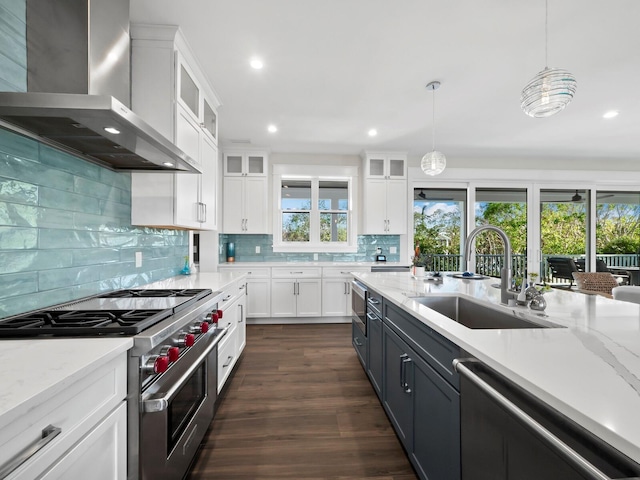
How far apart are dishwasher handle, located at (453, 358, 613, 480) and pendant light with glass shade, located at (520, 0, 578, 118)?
1.75 m

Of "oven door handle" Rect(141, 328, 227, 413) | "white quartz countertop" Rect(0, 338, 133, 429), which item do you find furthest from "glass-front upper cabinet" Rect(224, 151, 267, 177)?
"white quartz countertop" Rect(0, 338, 133, 429)

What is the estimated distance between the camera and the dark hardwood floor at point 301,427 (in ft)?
→ 5.21

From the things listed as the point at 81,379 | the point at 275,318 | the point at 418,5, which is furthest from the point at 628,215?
the point at 81,379

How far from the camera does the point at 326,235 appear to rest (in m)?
4.90

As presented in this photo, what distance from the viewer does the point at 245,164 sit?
4488mm

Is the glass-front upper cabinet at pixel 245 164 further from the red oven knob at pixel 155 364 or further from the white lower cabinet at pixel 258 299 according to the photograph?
the red oven knob at pixel 155 364

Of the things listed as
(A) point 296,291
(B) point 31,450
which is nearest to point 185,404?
(B) point 31,450

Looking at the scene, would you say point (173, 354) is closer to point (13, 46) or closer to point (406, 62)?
point (13, 46)

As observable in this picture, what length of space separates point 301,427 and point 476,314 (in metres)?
1.34

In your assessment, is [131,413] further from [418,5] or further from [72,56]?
[418,5]

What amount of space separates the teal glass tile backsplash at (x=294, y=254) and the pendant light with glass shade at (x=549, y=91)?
324 centimetres

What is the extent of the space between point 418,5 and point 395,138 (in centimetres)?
234

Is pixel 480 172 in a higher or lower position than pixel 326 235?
higher

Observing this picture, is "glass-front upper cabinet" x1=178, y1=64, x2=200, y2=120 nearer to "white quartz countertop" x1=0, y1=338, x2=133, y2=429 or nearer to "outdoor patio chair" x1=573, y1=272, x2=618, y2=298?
"white quartz countertop" x1=0, y1=338, x2=133, y2=429
